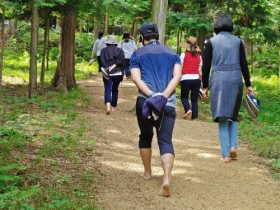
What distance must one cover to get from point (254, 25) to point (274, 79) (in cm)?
759

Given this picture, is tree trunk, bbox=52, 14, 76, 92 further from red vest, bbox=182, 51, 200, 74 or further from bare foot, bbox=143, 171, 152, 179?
bare foot, bbox=143, 171, 152, 179

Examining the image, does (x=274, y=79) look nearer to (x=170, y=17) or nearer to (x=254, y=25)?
(x=254, y=25)

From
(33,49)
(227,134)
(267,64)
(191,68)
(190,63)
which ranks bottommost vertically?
(227,134)

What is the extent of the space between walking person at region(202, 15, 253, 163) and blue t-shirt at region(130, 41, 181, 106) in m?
1.26

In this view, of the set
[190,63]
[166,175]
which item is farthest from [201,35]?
[166,175]

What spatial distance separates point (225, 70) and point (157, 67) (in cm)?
150

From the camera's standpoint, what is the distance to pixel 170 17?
14562mm

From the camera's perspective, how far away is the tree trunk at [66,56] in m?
13.8

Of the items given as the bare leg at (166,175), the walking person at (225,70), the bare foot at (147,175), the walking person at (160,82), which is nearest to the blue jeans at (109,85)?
the walking person at (225,70)

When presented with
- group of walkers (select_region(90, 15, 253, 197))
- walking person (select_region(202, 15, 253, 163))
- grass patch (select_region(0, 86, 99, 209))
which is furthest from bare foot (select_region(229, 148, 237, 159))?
grass patch (select_region(0, 86, 99, 209))

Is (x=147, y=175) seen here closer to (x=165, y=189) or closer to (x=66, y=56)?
(x=165, y=189)

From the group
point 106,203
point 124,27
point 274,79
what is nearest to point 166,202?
point 106,203

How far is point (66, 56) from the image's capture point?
14.0 metres

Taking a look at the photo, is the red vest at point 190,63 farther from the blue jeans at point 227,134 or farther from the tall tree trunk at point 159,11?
the blue jeans at point 227,134
